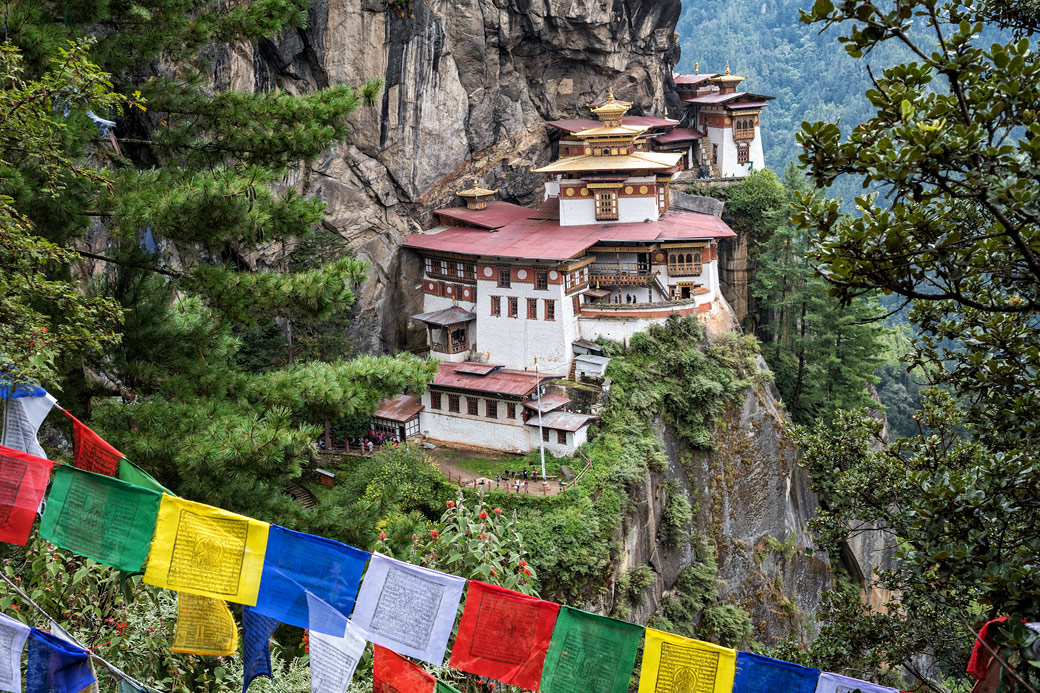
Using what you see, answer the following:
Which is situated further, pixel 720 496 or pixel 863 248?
pixel 720 496

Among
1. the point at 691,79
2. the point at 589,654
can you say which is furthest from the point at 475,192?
the point at 589,654

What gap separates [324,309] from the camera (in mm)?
10266

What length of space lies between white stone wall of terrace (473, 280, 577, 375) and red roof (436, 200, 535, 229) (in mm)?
3299

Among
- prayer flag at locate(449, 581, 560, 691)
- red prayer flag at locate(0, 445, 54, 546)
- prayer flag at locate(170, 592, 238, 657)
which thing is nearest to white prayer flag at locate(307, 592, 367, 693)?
prayer flag at locate(449, 581, 560, 691)

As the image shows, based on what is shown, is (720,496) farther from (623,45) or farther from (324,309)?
(623,45)

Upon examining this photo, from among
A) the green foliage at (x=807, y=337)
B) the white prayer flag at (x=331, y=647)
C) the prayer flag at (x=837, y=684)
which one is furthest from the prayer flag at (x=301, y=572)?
the green foliage at (x=807, y=337)

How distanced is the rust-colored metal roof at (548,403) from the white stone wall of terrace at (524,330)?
181 cm

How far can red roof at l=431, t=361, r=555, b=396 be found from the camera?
82.9 feet

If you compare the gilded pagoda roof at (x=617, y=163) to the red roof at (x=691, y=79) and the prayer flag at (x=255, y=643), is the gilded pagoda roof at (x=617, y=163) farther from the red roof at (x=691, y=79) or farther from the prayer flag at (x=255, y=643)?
the prayer flag at (x=255, y=643)

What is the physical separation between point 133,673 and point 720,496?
21.5 meters

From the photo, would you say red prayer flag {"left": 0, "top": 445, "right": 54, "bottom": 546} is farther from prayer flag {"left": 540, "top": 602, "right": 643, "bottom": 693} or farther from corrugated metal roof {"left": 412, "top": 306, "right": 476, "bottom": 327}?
corrugated metal roof {"left": 412, "top": 306, "right": 476, "bottom": 327}

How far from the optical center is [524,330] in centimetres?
2778

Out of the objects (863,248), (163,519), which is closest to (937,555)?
(863,248)

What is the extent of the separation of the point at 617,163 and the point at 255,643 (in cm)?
2517
